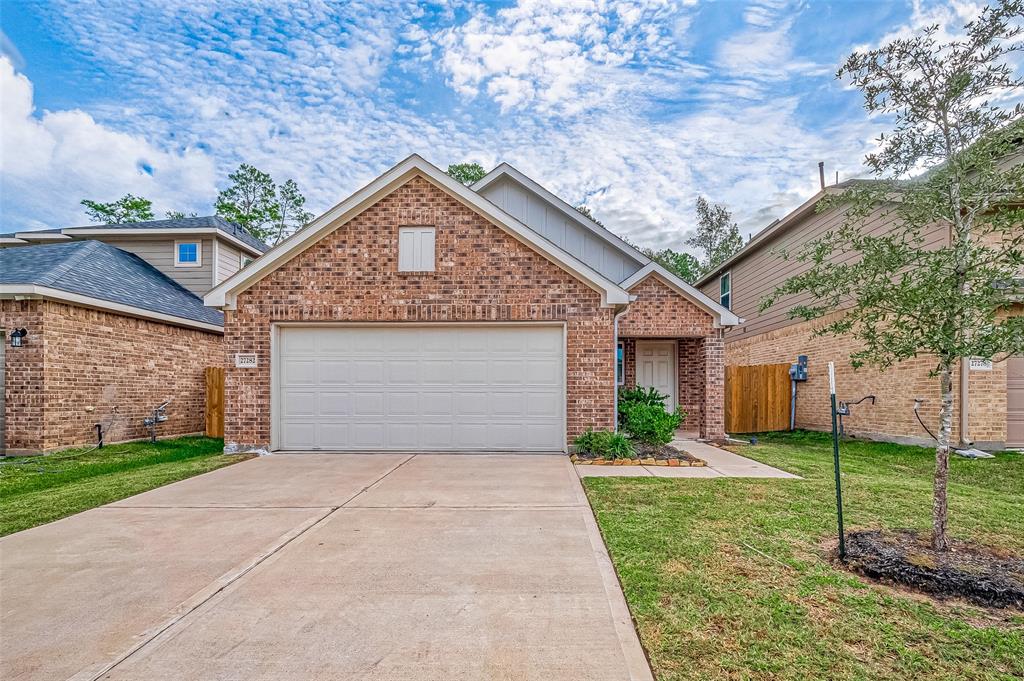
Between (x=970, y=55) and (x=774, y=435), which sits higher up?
(x=970, y=55)

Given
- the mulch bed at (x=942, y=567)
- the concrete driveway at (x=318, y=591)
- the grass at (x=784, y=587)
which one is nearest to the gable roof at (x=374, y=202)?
the grass at (x=784, y=587)

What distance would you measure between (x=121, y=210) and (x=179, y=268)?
17.6 meters

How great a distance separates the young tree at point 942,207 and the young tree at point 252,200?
3018 cm

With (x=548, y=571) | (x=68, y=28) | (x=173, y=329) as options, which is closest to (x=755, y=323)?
(x=548, y=571)

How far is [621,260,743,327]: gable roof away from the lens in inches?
423

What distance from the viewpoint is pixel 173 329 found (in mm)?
11516

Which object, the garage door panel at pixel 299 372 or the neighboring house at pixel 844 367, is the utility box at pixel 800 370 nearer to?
the neighboring house at pixel 844 367

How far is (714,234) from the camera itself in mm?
31406

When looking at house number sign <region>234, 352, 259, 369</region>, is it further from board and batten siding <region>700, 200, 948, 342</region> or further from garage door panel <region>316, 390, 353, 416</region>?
board and batten siding <region>700, 200, 948, 342</region>

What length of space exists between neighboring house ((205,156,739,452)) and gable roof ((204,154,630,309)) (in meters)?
0.02

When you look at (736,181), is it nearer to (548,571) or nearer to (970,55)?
(970,55)

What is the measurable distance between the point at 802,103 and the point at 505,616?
13725mm

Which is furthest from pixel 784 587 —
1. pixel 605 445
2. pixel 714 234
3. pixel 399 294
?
pixel 714 234

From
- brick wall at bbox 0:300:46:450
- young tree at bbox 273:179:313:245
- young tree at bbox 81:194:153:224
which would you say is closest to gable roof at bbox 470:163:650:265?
brick wall at bbox 0:300:46:450
